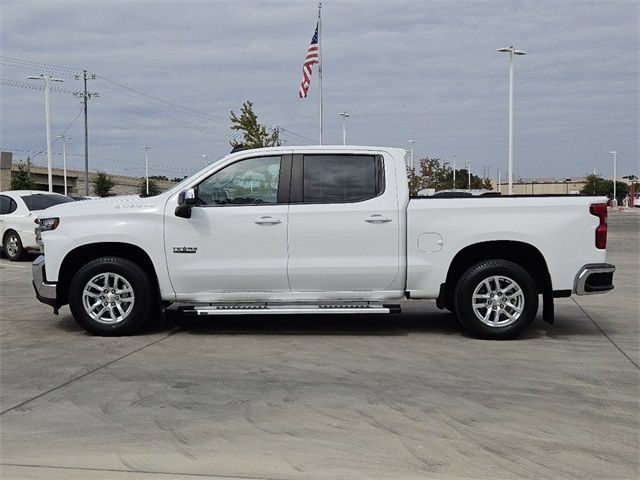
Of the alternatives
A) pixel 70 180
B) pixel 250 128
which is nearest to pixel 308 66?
pixel 250 128

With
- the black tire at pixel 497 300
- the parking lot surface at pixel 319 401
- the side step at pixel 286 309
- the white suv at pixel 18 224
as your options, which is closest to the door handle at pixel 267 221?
the side step at pixel 286 309

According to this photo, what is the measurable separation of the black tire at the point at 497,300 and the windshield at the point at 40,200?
12857mm

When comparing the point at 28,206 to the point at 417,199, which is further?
the point at 28,206

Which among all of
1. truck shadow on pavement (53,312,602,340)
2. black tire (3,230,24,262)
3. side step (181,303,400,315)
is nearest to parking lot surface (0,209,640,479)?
truck shadow on pavement (53,312,602,340)

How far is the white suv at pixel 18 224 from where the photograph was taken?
57.5 ft

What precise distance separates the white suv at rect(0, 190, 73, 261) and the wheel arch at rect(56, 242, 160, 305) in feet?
32.2

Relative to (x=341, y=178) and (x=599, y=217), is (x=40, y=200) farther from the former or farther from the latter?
(x=599, y=217)

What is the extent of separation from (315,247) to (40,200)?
12265mm

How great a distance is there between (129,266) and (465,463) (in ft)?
15.7

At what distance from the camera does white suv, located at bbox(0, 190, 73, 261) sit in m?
17.5

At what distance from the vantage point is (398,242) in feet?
26.2

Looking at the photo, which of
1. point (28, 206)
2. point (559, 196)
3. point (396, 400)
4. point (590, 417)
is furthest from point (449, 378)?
point (28, 206)

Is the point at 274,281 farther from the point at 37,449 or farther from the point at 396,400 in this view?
the point at 37,449

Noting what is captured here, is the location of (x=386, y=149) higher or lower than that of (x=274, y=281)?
higher
